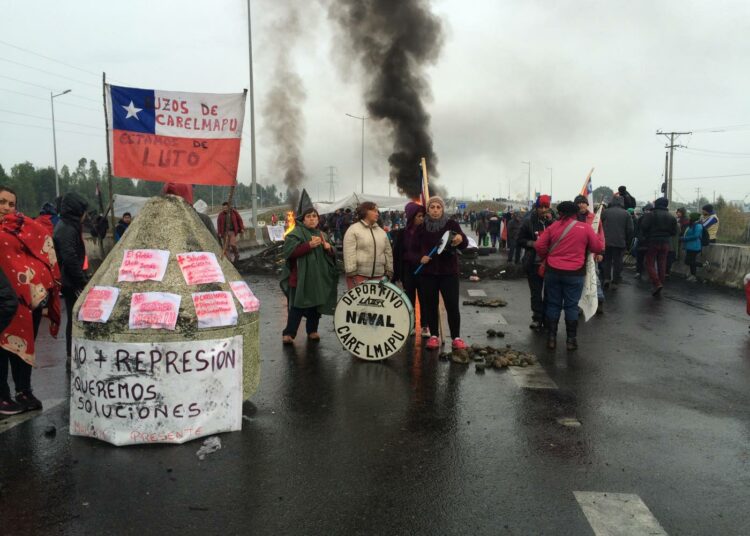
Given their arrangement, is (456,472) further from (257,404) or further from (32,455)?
(32,455)

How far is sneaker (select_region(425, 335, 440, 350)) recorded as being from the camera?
7.07 m

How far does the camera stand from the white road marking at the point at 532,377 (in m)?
5.69

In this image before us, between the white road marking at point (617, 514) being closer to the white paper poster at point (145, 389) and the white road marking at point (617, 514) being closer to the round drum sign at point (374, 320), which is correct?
the white paper poster at point (145, 389)

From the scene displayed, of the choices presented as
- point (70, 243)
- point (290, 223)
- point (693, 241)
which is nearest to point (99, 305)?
point (70, 243)

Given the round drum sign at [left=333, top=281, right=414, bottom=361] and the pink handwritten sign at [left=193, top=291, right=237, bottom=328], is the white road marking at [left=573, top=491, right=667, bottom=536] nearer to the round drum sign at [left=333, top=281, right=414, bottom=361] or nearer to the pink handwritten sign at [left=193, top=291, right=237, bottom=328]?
the pink handwritten sign at [left=193, top=291, right=237, bottom=328]

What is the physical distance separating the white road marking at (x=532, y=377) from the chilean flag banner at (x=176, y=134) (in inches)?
128

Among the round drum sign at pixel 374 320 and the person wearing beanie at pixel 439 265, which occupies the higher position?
the person wearing beanie at pixel 439 265

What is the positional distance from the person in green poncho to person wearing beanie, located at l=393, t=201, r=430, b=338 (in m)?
0.83

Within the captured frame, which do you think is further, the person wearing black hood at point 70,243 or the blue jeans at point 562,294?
the blue jeans at point 562,294

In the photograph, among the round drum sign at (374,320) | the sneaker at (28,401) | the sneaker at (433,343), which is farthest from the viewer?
the sneaker at (433,343)

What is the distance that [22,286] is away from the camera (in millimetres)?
4793

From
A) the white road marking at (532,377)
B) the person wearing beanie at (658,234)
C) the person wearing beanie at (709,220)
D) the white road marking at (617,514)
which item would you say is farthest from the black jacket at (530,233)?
the person wearing beanie at (709,220)

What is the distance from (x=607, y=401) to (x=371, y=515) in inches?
113

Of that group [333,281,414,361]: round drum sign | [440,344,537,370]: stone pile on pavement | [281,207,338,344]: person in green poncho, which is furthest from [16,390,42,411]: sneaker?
[440,344,537,370]: stone pile on pavement
